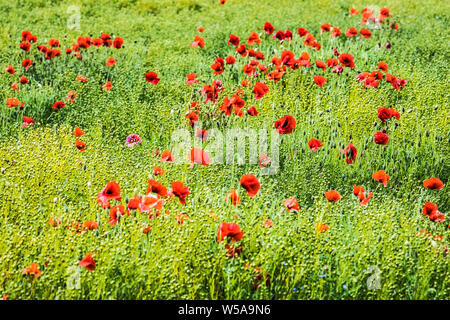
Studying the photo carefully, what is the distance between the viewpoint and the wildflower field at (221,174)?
222 cm

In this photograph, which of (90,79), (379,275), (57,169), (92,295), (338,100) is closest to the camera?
(92,295)

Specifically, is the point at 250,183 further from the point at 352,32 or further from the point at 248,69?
the point at 352,32

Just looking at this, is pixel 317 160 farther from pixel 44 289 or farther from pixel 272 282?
pixel 44 289

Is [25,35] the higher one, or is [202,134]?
[25,35]

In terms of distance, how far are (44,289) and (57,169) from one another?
3.79 feet

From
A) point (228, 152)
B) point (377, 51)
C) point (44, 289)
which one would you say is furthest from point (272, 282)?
point (377, 51)

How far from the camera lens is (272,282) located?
2.24 meters

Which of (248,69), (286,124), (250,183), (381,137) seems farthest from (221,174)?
(248,69)

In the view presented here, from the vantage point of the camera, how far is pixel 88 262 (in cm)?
204

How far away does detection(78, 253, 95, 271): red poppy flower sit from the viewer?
203cm

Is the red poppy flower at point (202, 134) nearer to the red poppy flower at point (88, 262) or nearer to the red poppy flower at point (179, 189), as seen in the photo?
the red poppy flower at point (179, 189)

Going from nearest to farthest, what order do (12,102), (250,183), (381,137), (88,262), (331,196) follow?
(88,262)
(250,183)
(331,196)
(381,137)
(12,102)

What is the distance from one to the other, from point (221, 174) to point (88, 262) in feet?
4.21

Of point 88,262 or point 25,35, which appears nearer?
point 88,262
